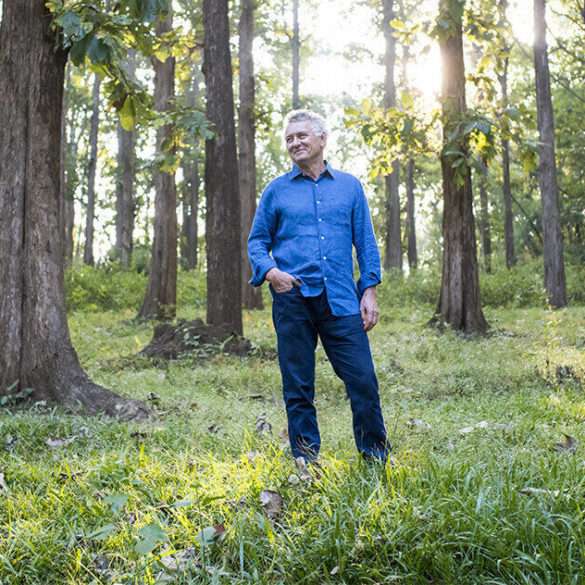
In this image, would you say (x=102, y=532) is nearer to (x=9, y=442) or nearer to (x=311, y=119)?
(x=9, y=442)

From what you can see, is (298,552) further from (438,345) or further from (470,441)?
(438,345)

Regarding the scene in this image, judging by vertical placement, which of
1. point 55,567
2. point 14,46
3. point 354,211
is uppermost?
point 14,46

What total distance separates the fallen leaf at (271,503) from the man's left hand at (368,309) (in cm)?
125

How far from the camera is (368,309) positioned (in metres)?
4.43

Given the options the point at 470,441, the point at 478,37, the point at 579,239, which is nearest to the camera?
the point at 470,441

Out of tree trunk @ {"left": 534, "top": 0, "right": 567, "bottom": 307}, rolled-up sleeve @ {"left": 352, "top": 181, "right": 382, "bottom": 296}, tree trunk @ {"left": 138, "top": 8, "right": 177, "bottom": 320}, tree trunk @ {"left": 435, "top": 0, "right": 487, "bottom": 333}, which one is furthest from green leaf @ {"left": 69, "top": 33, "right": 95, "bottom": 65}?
tree trunk @ {"left": 534, "top": 0, "right": 567, "bottom": 307}

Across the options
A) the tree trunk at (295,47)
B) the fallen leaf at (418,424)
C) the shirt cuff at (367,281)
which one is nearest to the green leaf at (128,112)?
the shirt cuff at (367,281)

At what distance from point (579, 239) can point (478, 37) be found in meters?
21.0

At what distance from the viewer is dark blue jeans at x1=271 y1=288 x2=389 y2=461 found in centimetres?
429

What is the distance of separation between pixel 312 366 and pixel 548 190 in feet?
55.8

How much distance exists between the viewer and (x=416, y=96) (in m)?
12.9

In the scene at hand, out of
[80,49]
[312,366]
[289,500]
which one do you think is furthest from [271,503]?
[80,49]

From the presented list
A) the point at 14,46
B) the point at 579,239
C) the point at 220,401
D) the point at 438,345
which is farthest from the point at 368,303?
the point at 579,239

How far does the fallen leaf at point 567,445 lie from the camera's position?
4.51m
